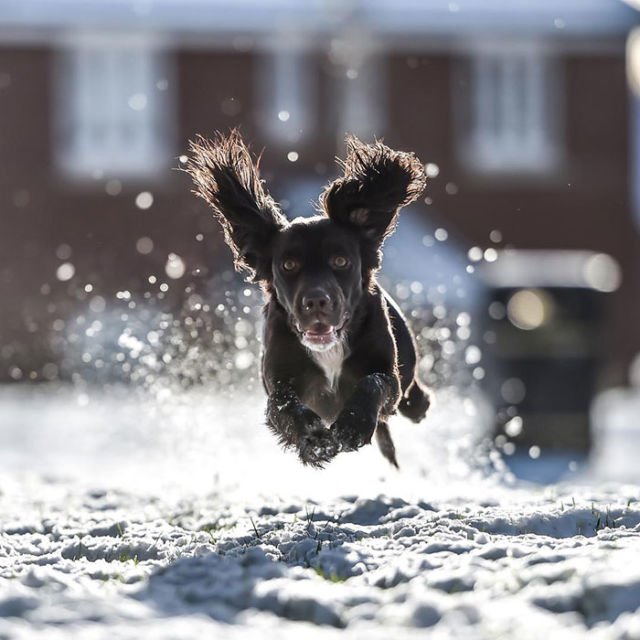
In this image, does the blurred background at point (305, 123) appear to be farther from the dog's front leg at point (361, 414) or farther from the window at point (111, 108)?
the dog's front leg at point (361, 414)

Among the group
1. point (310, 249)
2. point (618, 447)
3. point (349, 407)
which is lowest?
point (618, 447)

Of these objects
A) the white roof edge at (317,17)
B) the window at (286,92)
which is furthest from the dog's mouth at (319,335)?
the white roof edge at (317,17)

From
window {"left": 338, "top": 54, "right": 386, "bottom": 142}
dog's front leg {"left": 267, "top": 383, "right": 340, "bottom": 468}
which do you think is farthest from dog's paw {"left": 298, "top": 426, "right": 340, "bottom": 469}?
window {"left": 338, "top": 54, "right": 386, "bottom": 142}

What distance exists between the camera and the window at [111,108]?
16.6 metres

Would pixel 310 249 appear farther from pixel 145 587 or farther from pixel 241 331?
pixel 241 331

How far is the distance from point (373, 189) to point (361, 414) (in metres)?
1.19

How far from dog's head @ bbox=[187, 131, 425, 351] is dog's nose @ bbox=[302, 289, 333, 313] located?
0.18 metres

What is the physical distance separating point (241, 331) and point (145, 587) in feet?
14.1

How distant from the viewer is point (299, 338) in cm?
443

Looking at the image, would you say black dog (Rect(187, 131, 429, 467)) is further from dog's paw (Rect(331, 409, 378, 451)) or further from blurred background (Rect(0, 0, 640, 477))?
blurred background (Rect(0, 0, 640, 477))

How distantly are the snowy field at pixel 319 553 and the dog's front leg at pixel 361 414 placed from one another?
33 cm

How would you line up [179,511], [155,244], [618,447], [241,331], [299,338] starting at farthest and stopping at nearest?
[155,244] → [618,447] → [241,331] → [179,511] → [299,338]

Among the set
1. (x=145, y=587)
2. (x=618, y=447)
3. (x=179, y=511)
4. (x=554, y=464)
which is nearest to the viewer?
(x=145, y=587)

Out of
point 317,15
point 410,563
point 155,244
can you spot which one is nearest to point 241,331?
point 410,563
